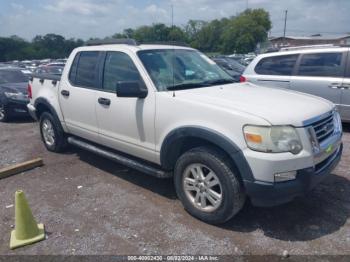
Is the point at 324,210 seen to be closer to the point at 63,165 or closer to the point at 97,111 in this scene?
the point at 97,111

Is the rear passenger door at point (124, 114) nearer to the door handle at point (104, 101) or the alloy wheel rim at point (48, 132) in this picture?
the door handle at point (104, 101)

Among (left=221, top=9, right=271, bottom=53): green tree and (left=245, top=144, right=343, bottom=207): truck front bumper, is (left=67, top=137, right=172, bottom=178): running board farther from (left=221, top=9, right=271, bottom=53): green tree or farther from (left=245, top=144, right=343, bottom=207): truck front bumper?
(left=221, top=9, right=271, bottom=53): green tree

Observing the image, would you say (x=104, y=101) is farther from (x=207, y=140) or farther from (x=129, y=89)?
(x=207, y=140)

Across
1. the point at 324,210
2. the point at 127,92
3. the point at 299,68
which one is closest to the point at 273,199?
the point at 324,210

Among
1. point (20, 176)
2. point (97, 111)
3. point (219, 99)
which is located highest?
point (219, 99)

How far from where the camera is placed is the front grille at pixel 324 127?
334 cm

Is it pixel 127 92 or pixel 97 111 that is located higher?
pixel 127 92

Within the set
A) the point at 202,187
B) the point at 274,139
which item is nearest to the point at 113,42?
the point at 202,187

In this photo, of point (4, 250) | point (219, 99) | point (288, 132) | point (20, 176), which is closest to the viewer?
point (288, 132)

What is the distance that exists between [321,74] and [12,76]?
28.2 ft

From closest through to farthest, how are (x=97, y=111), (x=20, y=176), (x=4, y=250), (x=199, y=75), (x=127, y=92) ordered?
(x=4, y=250) → (x=127, y=92) → (x=199, y=75) → (x=97, y=111) → (x=20, y=176)

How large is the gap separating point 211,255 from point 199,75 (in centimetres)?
220

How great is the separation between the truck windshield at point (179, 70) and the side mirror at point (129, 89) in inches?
8.3

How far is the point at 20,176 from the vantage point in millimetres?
5238
